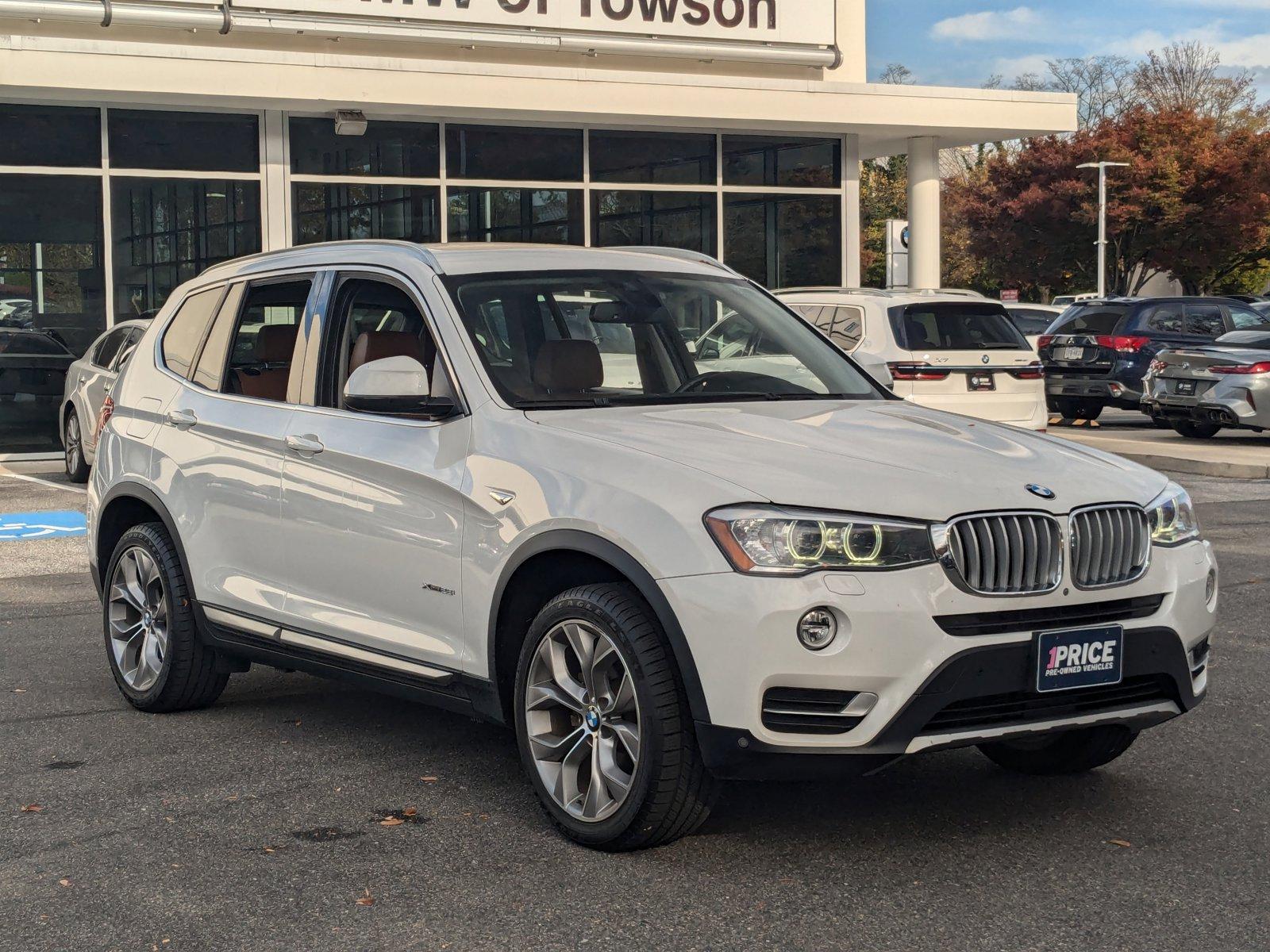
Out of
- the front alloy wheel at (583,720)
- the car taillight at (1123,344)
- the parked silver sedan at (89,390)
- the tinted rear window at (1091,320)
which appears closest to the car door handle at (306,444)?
the front alloy wheel at (583,720)

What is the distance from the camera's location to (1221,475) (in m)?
16.7

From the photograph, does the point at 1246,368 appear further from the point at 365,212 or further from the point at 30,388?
the point at 30,388

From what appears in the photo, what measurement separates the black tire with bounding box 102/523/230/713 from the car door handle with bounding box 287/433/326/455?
979 mm

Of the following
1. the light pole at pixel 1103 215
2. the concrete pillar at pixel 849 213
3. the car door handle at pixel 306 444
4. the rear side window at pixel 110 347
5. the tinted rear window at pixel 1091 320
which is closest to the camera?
the car door handle at pixel 306 444

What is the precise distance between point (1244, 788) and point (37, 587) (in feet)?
23.4

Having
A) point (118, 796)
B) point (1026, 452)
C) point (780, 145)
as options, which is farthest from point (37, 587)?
point (780, 145)

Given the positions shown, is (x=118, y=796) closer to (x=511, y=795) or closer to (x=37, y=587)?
(x=511, y=795)

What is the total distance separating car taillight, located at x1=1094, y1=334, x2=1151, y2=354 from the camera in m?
22.4

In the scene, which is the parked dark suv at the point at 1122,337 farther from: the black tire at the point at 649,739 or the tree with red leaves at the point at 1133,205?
the tree with red leaves at the point at 1133,205

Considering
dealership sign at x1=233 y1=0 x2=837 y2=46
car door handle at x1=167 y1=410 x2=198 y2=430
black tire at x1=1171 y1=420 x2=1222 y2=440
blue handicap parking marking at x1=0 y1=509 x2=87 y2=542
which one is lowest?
blue handicap parking marking at x1=0 y1=509 x2=87 y2=542

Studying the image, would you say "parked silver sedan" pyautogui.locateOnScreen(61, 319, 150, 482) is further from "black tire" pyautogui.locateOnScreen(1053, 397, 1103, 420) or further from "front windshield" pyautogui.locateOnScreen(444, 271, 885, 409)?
"black tire" pyautogui.locateOnScreen(1053, 397, 1103, 420)

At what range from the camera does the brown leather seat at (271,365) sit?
6124mm

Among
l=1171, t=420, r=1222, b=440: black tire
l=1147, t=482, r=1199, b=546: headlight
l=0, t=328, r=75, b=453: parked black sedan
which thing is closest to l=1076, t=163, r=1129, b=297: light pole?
l=1171, t=420, r=1222, b=440: black tire

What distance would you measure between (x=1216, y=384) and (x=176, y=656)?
1560 cm
